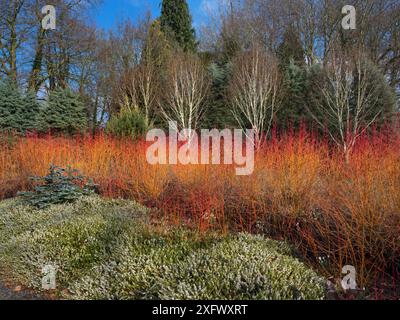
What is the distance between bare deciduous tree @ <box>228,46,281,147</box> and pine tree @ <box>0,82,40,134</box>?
933 cm

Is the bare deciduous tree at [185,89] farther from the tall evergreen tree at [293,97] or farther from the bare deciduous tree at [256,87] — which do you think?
the tall evergreen tree at [293,97]

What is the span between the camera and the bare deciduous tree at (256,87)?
31.9ft

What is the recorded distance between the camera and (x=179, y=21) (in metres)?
17.3

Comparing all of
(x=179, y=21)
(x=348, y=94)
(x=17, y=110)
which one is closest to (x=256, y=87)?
(x=348, y=94)

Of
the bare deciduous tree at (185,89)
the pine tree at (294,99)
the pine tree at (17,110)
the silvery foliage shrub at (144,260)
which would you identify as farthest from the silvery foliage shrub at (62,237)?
the pine tree at (17,110)

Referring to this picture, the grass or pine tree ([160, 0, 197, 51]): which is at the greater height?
pine tree ([160, 0, 197, 51])

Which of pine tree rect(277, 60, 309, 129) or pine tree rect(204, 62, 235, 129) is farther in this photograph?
pine tree rect(204, 62, 235, 129)

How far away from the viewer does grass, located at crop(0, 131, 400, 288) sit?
8.89 feet

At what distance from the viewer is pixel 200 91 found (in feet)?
38.3

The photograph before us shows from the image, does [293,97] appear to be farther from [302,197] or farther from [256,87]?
[302,197]

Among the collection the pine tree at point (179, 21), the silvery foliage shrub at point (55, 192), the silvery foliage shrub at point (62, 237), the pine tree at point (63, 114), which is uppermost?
the pine tree at point (179, 21)

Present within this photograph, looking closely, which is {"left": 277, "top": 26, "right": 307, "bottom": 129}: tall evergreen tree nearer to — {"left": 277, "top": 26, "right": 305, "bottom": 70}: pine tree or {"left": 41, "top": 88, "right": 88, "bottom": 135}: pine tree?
{"left": 277, "top": 26, "right": 305, "bottom": 70}: pine tree

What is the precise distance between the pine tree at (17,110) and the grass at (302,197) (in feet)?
27.2

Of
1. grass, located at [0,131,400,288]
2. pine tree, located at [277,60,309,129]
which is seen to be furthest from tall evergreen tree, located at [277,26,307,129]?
grass, located at [0,131,400,288]
